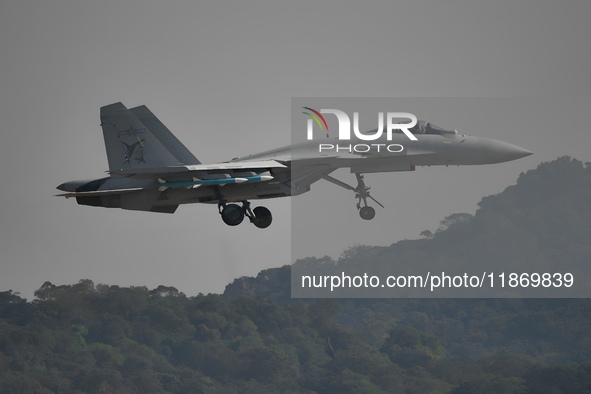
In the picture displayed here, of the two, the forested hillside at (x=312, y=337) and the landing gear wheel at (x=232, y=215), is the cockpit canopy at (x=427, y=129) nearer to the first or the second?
the landing gear wheel at (x=232, y=215)

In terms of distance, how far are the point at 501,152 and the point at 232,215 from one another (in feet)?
29.4

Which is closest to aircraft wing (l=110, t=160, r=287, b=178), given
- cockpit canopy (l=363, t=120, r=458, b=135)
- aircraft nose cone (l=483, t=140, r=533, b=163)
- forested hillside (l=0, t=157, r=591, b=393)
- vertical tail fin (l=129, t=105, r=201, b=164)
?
vertical tail fin (l=129, t=105, r=201, b=164)

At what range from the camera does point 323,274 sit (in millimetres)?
91562

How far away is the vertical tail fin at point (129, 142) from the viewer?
48.9 meters

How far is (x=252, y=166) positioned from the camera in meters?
47.3

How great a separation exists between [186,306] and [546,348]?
29.9 meters

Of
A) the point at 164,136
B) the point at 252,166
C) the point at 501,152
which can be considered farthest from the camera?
the point at 164,136

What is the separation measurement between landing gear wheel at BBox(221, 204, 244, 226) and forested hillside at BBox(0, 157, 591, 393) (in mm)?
47078

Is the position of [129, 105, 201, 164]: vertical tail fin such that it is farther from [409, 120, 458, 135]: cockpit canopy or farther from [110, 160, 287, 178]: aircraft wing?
[409, 120, 458, 135]: cockpit canopy

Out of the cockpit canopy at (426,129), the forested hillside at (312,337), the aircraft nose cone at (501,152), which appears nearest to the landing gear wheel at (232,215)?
the cockpit canopy at (426,129)

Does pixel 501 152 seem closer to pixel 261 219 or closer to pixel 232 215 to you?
pixel 261 219

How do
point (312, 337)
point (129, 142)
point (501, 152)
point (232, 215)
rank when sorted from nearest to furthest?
point (232, 215) → point (501, 152) → point (129, 142) → point (312, 337)

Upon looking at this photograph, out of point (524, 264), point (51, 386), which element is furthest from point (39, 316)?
point (524, 264)

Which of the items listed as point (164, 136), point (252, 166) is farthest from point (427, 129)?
point (164, 136)
